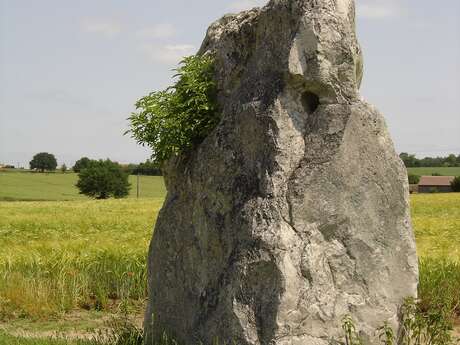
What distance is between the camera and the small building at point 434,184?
9023 centimetres

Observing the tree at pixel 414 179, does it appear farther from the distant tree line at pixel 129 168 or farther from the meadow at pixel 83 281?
the meadow at pixel 83 281

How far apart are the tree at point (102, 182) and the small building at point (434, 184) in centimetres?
3952

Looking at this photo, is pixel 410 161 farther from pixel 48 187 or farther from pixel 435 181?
pixel 48 187

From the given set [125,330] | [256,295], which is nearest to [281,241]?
[256,295]

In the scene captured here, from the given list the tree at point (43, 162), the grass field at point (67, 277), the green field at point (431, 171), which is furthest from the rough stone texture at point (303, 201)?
the tree at point (43, 162)

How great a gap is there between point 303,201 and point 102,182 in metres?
78.7

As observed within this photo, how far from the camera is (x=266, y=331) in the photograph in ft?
18.7

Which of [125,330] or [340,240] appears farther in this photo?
[125,330]

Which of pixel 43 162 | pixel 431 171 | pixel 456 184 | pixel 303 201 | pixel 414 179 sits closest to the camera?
pixel 303 201

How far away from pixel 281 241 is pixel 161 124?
1952 mm

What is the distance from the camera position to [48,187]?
85562mm

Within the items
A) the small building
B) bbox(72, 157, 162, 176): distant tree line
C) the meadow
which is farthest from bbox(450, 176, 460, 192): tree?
the meadow

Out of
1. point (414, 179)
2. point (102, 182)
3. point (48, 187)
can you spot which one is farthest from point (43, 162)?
point (414, 179)

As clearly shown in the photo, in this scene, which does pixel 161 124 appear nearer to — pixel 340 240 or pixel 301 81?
pixel 301 81
